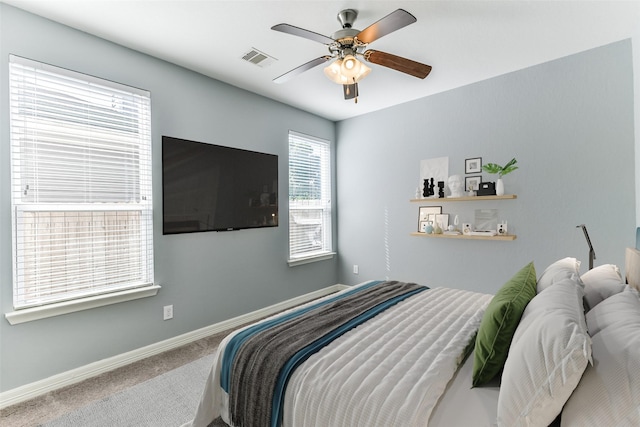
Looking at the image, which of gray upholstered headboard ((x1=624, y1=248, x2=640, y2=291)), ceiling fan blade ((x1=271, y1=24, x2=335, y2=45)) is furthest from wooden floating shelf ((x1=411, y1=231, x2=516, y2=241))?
ceiling fan blade ((x1=271, y1=24, x2=335, y2=45))

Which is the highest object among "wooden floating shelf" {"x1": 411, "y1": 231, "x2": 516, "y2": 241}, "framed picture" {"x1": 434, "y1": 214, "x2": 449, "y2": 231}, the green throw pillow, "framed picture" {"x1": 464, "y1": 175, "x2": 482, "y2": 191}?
"framed picture" {"x1": 464, "y1": 175, "x2": 482, "y2": 191}

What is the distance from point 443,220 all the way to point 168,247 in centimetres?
306

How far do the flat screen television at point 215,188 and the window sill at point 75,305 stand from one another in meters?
0.56

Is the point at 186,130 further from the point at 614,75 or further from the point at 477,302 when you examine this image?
the point at 614,75

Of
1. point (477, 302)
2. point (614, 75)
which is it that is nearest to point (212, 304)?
point (477, 302)

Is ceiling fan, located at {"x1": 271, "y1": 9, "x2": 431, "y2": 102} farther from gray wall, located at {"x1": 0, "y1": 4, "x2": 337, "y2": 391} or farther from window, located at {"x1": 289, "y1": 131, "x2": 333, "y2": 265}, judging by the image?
window, located at {"x1": 289, "y1": 131, "x2": 333, "y2": 265}

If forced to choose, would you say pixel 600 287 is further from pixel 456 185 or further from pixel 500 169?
pixel 456 185

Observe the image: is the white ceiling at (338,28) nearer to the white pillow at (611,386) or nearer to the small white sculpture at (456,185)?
the small white sculpture at (456,185)

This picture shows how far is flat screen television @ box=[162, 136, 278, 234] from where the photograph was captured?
2.87 meters

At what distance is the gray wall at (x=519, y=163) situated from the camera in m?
2.68

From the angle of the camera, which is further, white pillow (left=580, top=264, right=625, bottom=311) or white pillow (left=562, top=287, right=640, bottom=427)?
white pillow (left=580, top=264, right=625, bottom=311)

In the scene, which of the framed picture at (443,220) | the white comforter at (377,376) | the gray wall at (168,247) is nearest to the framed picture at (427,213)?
the framed picture at (443,220)

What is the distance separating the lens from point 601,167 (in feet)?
8.96

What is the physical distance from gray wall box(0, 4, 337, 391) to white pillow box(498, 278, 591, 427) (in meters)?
2.81
